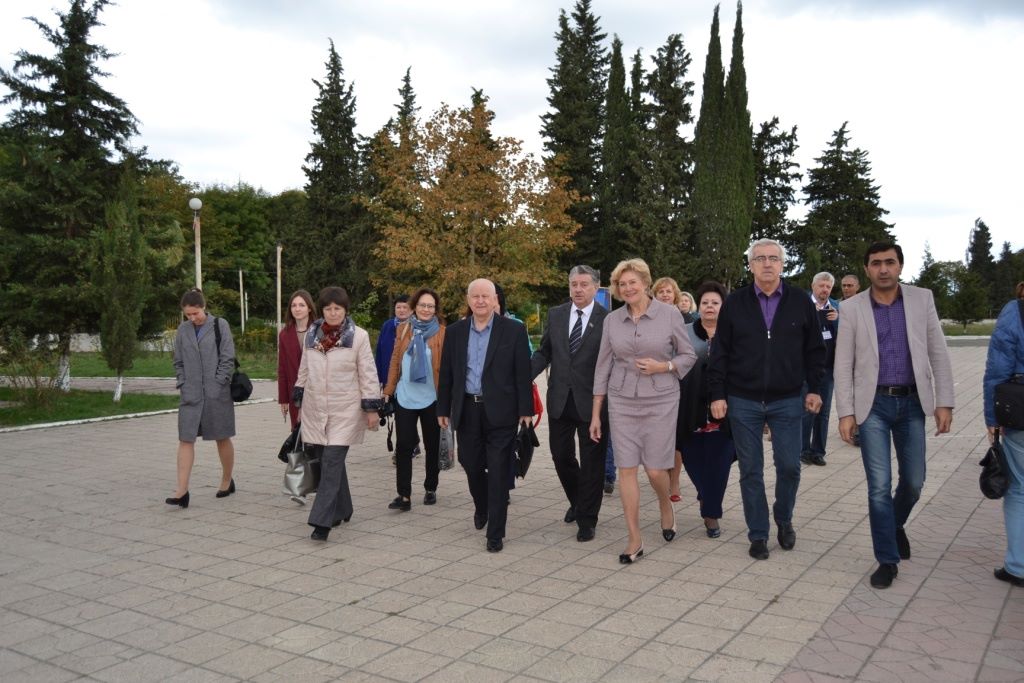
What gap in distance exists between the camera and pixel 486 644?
4312mm

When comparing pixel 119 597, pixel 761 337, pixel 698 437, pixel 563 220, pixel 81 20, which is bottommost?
pixel 119 597

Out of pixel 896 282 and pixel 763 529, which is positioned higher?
pixel 896 282

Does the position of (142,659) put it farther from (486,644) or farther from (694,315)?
(694,315)

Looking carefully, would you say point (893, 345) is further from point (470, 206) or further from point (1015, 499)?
point (470, 206)

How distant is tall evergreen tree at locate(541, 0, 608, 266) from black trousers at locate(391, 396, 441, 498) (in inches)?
1519

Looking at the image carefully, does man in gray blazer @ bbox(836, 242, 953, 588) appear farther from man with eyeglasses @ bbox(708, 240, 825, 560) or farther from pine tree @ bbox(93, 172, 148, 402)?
pine tree @ bbox(93, 172, 148, 402)

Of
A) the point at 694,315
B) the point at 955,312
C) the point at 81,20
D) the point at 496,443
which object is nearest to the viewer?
the point at 496,443

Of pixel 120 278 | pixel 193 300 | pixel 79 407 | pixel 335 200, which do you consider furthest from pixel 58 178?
pixel 335 200

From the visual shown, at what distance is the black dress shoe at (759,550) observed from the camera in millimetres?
5762

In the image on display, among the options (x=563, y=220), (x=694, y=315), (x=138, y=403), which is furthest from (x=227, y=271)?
(x=694, y=315)

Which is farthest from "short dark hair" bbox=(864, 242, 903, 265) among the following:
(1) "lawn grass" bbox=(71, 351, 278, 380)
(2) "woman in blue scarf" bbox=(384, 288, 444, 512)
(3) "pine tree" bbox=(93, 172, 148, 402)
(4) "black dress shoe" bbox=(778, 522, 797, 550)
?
(1) "lawn grass" bbox=(71, 351, 278, 380)

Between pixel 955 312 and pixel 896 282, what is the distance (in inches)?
1888

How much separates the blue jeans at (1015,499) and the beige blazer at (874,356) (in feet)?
1.34

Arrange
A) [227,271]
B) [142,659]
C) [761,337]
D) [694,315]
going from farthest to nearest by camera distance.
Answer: [227,271]
[694,315]
[761,337]
[142,659]
